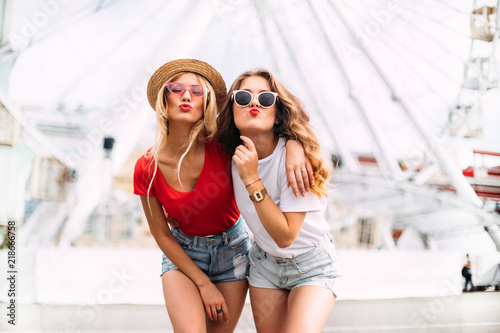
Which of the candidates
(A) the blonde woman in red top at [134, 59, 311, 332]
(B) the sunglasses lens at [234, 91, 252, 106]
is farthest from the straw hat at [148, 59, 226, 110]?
(B) the sunglasses lens at [234, 91, 252, 106]

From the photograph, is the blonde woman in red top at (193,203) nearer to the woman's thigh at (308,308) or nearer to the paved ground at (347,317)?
the woman's thigh at (308,308)

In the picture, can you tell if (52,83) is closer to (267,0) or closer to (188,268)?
(267,0)

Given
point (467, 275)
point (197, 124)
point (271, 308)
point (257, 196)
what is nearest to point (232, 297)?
point (271, 308)

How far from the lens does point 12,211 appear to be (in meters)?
4.65

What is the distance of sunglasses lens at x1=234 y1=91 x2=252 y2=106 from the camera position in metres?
1.70

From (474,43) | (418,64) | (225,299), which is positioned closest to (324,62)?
(418,64)

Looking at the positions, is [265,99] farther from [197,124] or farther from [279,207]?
[279,207]

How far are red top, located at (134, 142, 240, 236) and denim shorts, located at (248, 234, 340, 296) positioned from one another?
25 cm

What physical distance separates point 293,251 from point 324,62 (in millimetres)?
12279

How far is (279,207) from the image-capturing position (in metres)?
1.66

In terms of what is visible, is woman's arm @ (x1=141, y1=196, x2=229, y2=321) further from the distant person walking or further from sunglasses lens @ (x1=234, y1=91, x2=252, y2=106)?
the distant person walking

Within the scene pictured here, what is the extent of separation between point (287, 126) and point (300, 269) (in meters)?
0.59

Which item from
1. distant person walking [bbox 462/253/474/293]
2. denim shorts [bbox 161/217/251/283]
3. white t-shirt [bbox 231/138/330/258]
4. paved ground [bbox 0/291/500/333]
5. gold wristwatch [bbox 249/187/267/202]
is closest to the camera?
gold wristwatch [bbox 249/187/267/202]

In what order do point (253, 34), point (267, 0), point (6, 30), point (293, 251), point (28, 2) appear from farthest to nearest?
point (253, 34) < point (267, 0) < point (6, 30) < point (28, 2) < point (293, 251)
